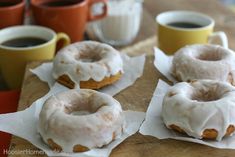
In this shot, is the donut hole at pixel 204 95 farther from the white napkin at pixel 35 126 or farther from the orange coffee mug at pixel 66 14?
the orange coffee mug at pixel 66 14

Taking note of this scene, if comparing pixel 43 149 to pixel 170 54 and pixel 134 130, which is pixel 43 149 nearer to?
pixel 134 130

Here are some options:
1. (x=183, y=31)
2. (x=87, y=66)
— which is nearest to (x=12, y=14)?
(x=87, y=66)

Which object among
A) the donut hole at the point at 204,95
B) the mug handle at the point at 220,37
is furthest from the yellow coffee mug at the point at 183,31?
the donut hole at the point at 204,95

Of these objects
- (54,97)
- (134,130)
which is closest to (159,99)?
(134,130)

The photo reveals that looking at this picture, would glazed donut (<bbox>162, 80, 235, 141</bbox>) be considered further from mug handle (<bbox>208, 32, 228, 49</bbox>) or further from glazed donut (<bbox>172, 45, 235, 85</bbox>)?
mug handle (<bbox>208, 32, 228, 49</bbox>)

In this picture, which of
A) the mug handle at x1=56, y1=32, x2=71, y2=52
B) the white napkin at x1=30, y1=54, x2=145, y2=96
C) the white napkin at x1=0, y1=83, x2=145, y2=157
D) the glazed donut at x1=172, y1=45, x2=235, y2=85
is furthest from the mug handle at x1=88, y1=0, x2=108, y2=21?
the white napkin at x1=0, y1=83, x2=145, y2=157
